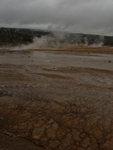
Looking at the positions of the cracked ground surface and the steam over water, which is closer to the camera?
the cracked ground surface

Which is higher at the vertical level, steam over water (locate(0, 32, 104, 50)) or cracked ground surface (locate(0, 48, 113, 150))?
steam over water (locate(0, 32, 104, 50))

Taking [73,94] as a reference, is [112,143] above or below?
below

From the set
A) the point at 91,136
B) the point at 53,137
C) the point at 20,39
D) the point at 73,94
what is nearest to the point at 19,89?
the point at 73,94

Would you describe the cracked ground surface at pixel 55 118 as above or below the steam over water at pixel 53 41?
below

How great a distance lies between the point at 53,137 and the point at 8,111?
1.04m

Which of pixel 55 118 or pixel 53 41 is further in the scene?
pixel 53 41

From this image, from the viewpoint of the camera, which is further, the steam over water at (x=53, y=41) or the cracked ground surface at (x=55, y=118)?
the steam over water at (x=53, y=41)

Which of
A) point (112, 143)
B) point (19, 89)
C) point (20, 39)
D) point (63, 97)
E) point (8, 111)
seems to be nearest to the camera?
point (112, 143)

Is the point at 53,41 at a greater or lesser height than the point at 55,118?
greater

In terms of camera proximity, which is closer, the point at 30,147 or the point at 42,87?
the point at 30,147

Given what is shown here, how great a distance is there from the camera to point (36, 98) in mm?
3156

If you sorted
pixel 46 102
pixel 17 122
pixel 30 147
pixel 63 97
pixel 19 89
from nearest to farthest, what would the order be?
pixel 30 147 → pixel 17 122 → pixel 46 102 → pixel 63 97 → pixel 19 89

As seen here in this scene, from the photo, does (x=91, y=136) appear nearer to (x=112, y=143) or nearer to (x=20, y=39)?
(x=112, y=143)

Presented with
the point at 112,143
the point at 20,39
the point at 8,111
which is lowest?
the point at 112,143
